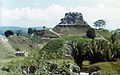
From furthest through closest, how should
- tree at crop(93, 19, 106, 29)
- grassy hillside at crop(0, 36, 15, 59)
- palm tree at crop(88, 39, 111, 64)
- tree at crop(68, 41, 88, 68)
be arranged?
tree at crop(93, 19, 106, 29) → tree at crop(68, 41, 88, 68) → palm tree at crop(88, 39, 111, 64) → grassy hillside at crop(0, 36, 15, 59)

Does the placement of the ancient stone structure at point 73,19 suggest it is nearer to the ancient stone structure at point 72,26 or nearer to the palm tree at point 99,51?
the ancient stone structure at point 72,26

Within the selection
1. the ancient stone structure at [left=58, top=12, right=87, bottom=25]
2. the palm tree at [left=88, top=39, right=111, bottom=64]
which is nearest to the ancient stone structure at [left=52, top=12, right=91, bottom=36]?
the ancient stone structure at [left=58, top=12, right=87, bottom=25]

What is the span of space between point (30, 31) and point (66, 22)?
10904mm

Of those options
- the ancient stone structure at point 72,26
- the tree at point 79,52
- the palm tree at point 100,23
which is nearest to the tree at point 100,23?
the palm tree at point 100,23

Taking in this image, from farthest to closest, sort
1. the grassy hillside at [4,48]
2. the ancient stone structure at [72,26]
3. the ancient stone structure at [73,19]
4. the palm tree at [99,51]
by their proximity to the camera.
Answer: the ancient stone structure at [73,19] < the ancient stone structure at [72,26] < the palm tree at [99,51] < the grassy hillside at [4,48]

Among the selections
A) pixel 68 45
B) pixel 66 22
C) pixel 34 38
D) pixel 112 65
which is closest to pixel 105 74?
pixel 112 65

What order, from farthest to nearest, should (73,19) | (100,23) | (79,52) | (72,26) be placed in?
(100,23) → (73,19) → (72,26) → (79,52)

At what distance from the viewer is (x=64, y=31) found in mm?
90812

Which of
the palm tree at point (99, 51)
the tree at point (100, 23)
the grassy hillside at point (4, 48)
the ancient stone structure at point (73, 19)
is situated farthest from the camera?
the tree at point (100, 23)

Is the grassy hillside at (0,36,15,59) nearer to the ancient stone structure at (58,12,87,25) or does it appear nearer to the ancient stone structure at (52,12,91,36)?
the ancient stone structure at (52,12,91,36)

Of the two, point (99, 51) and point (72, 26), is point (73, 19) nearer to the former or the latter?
point (72, 26)

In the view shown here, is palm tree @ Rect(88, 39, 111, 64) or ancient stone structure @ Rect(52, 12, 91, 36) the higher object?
palm tree @ Rect(88, 39, 111, 64)

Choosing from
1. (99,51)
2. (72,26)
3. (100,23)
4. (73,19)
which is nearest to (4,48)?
(99,51)

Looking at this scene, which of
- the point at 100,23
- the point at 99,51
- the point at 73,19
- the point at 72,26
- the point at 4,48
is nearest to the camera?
the point at 4,48
